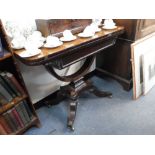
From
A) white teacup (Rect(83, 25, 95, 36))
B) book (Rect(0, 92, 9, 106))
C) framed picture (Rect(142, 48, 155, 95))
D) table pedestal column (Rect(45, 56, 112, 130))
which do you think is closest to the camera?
book (Rect(0, 92, 9, 106))

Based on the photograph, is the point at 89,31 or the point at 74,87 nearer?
the point at 89,31

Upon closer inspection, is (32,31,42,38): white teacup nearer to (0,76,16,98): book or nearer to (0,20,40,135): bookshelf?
(0,20,40,135): bookshelf

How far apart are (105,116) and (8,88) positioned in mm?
1009

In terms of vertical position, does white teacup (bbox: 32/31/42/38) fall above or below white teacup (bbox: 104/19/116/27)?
above

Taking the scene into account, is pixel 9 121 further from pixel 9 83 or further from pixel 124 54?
pixel 124 54

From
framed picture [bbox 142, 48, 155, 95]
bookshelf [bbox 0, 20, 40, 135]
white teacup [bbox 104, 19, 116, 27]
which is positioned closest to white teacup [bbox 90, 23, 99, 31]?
white teacup [bbox 104, 19, 116, 27]

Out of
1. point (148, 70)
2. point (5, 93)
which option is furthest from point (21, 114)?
point (148, 70)

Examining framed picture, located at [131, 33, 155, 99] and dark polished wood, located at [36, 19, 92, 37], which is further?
framed picture, located at [131, 33, 155, 99]

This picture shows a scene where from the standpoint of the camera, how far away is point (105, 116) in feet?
5.40

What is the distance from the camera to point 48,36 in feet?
4.30

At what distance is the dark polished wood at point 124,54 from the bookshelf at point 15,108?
3.85 feet

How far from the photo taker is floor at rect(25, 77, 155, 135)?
149 centimetres

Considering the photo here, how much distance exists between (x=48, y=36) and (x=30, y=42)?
18 centimetres

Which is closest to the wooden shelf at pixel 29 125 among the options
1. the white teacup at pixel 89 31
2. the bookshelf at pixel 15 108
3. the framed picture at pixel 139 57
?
the bookshelf at pixel 15 108
